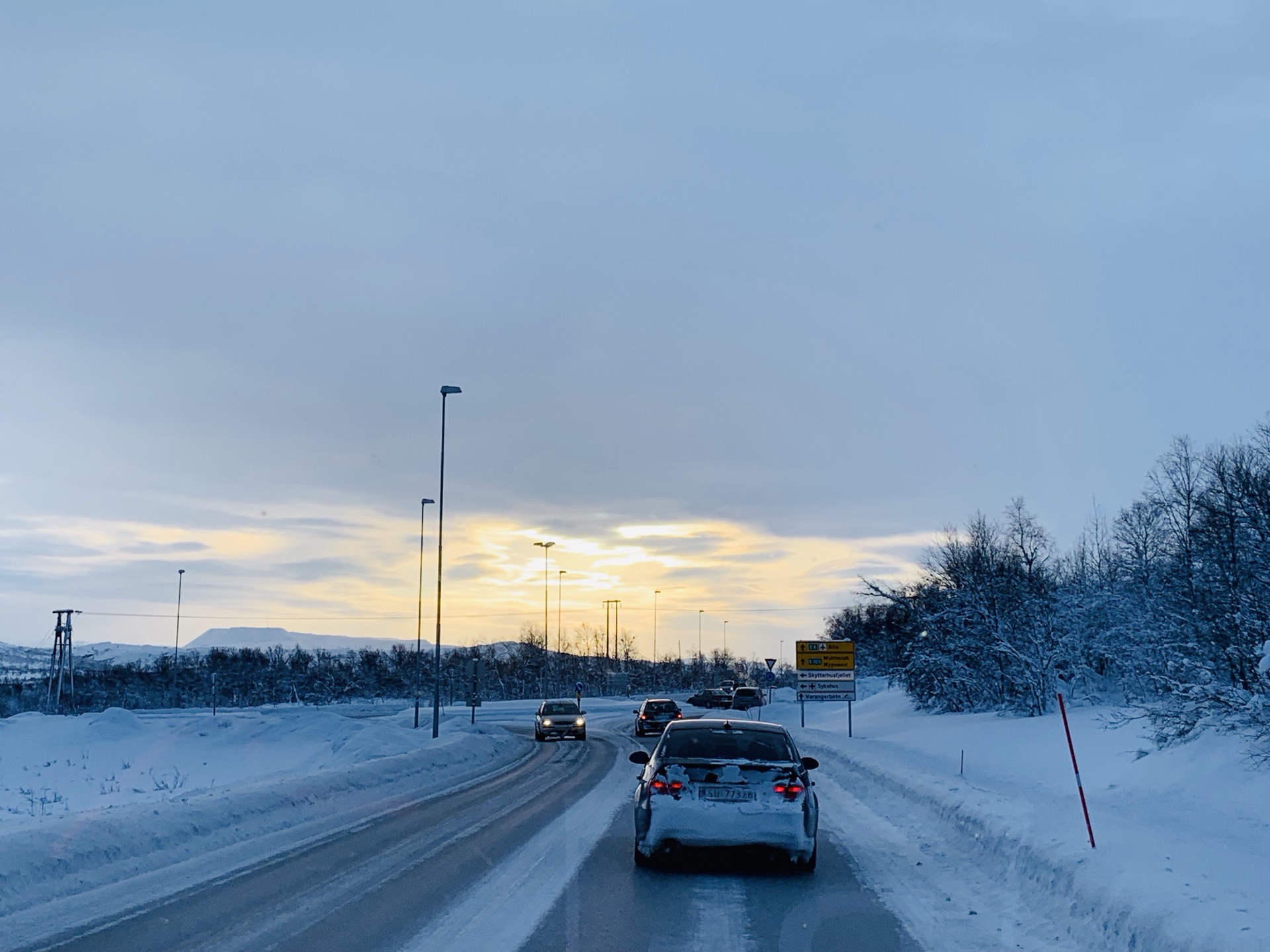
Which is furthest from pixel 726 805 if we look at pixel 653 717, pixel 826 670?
pixel 653 717

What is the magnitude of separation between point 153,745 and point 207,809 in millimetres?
30407

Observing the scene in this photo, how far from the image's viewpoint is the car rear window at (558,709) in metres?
43.0

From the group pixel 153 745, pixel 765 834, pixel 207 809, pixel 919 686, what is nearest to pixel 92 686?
pixel 153 745

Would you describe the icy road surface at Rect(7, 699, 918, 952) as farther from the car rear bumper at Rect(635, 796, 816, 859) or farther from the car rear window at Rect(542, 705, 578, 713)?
the car rear window at Rect(542, 705, 578, 713)

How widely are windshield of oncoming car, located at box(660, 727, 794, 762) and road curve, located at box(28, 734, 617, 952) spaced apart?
2.33 metres

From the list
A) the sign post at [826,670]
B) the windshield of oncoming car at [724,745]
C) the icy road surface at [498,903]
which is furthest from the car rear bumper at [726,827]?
the sign post at [826,670]

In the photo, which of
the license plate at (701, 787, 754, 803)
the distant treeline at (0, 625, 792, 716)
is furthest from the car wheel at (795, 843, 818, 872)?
the distant treeline at (0, 625, 792, 716)

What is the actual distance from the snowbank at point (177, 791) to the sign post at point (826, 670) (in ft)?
36.0

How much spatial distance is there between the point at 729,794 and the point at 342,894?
3.79 metres

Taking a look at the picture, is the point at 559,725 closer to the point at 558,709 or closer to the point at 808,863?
the point at 558,709

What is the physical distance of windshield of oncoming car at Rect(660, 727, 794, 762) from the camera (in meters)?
11.0

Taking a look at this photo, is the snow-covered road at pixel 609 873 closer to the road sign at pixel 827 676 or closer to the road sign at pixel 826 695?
the road sign at pixel 826 695

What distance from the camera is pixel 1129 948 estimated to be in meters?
7.05

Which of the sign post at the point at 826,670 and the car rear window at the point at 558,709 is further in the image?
the car rear window at the point at 558,709
